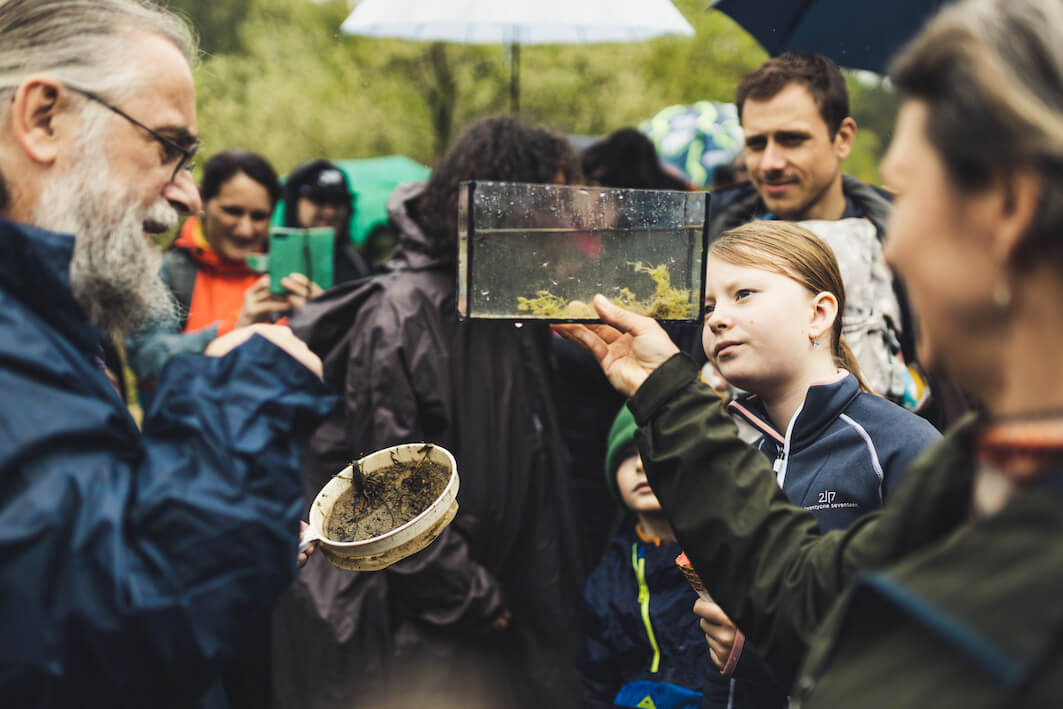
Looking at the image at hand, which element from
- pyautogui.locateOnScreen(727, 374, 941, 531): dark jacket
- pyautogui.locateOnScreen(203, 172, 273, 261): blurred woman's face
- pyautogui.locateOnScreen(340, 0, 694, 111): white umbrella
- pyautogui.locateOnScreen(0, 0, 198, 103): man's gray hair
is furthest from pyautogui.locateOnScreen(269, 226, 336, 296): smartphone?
pyautogui.locateOnScreen(727, 374, 941, 531): dark jacket

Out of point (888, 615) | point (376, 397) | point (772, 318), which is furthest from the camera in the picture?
point (376, 397)

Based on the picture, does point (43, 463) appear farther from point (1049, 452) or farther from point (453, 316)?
point (453, 316)

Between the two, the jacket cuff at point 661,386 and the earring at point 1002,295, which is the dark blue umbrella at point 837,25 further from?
the earring at point 1002,295

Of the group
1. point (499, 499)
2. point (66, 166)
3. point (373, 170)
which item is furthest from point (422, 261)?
point (373, 170)

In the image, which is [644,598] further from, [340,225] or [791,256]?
[340,225]

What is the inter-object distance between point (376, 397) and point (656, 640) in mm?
1305

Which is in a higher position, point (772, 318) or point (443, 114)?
point (772, 318)

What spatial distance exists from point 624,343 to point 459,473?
1.42 metres

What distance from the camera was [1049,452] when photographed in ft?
3.37

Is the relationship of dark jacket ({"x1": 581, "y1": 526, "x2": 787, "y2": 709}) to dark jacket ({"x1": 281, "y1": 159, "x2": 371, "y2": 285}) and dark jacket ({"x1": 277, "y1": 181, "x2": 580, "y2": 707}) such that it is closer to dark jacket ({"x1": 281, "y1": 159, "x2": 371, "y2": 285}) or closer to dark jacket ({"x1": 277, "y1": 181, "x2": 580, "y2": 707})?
dark jacket ({"x1": 277, "y1": 181, "x2": 580, "y2": 707})

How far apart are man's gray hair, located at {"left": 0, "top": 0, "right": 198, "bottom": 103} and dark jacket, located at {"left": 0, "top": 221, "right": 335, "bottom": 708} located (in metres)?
0.40

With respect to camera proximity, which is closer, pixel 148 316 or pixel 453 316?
pixel 148 316

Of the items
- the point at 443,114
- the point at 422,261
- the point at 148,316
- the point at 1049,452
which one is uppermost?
the point at 1049,452

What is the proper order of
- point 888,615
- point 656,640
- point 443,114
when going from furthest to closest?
point 443,114
point 656,640
point 888,615
